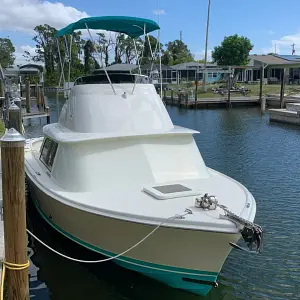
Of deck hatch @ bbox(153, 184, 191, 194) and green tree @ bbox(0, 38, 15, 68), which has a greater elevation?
green tree @ bbox(0, 38, 15, 68)

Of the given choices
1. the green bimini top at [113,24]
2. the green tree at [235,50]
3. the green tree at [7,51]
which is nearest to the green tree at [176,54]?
the green tree at [235,50]

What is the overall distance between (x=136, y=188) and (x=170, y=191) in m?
0.76

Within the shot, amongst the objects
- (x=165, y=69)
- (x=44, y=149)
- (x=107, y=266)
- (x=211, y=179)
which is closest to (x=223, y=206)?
(x=211, y=179)

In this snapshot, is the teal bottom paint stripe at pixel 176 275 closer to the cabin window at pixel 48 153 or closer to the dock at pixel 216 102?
the cabin window at pixel 48 153

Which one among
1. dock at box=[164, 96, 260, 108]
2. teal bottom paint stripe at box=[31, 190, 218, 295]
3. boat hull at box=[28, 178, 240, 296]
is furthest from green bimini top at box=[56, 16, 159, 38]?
dock at box=[164, 96, 260, 108]

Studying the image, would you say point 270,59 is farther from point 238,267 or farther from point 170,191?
point 170,191

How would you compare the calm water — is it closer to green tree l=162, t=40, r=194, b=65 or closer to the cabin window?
the cabin window

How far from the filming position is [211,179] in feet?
26.2

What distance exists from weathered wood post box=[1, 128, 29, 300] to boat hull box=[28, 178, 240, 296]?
160 centimetres

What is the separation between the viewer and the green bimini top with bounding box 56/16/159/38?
345 inches

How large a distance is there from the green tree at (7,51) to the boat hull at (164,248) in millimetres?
77302

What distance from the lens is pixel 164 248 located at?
6.13 metres

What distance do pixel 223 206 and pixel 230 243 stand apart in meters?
0.59

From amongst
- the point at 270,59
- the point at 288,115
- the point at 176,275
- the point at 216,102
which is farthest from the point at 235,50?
the point at 176,275
